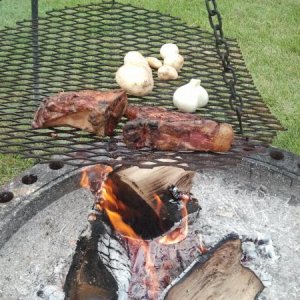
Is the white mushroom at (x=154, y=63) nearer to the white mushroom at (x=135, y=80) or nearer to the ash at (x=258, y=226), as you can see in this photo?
the white mushroom at (x=135, y=80)

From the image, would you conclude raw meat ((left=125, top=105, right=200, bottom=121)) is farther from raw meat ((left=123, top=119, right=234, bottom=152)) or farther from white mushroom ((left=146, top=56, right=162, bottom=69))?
Answer: white mushroom ((left=146, top=56, right=162, bottom=69))

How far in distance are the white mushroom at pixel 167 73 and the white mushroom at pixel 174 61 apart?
0.39 ft

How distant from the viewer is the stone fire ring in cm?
241

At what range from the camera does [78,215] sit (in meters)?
2.79

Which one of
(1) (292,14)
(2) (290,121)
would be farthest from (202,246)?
(1) (292,14)

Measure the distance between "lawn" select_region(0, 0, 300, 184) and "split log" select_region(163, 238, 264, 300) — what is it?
1.70 m

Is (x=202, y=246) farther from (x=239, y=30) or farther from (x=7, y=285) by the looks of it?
(x=239, y=30)

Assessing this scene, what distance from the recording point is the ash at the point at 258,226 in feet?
8.05

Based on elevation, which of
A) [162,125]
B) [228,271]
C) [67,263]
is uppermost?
[162,125]

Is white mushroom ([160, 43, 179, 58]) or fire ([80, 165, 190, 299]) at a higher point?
white mushroom ([160, 43, 179, 58])

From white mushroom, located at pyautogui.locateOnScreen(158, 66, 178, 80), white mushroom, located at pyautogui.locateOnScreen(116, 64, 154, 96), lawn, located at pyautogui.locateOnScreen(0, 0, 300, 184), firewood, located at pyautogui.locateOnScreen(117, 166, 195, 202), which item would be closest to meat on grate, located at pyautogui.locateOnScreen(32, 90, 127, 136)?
white mushroom, located at pyautogui.locateOnScreen(116, 64, 154, 96)

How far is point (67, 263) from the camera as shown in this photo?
2.48m

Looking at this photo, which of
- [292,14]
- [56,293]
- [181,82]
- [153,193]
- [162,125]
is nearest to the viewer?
[162,125]

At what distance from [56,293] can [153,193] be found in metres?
0.60
